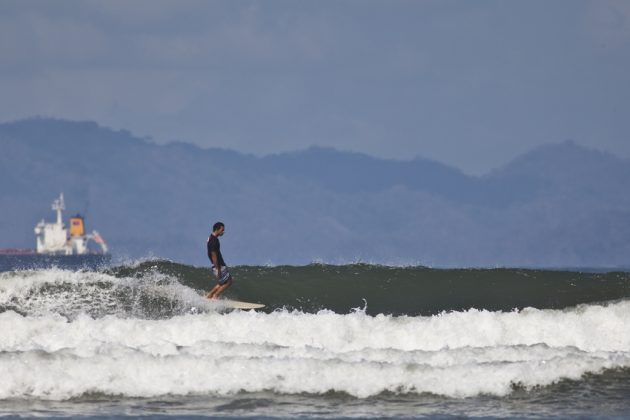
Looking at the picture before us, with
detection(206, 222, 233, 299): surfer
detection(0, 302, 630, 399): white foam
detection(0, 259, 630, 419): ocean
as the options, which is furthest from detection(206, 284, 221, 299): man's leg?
detection(0, 302, 630, 399): white foam

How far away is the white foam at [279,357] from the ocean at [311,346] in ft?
0.09

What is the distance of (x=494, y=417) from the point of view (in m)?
15.2

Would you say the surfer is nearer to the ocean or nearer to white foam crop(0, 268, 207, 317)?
the ocean

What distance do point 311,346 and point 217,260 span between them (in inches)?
228

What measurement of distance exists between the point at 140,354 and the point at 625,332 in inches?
444

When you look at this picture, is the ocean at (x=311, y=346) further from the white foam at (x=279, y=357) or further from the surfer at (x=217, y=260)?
the surfer at (x=217, y=260)

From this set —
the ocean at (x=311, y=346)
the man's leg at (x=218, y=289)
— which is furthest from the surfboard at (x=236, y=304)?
the ocean at (x=311, y=346)

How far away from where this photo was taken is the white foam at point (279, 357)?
16891 millimetres

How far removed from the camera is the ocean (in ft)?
53.4

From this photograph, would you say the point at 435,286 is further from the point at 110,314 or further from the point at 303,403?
the point at 303,403

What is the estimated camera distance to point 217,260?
966 inches

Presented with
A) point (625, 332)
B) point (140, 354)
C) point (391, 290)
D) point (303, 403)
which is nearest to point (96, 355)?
point (140, 354)

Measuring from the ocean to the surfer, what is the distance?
0.40 meters

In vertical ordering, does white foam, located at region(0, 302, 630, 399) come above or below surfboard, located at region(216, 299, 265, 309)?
below
